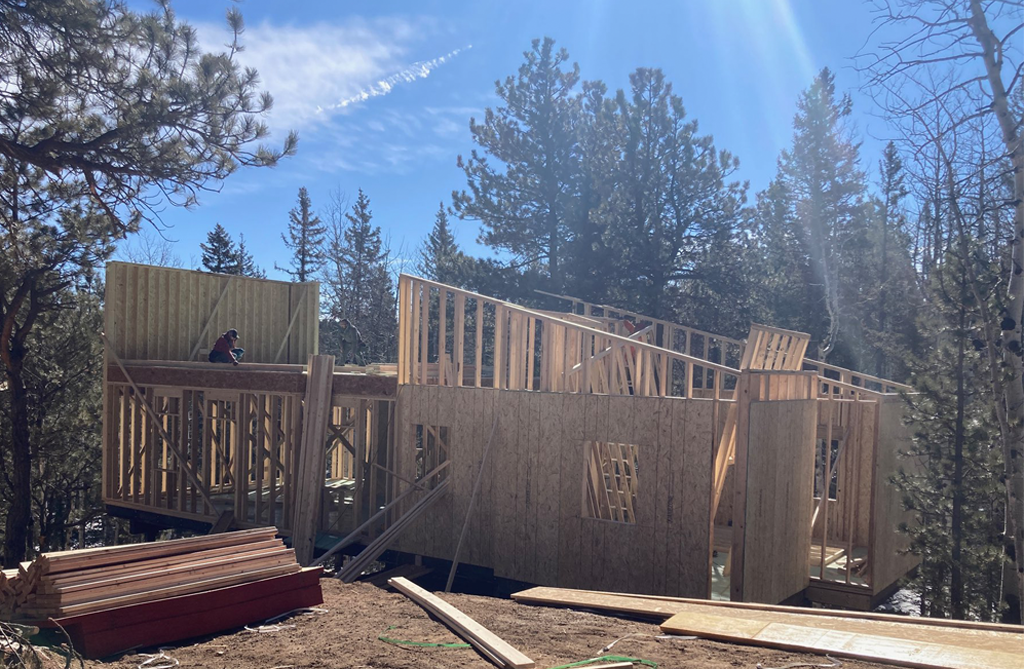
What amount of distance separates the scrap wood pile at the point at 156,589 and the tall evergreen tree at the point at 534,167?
19.4 metres

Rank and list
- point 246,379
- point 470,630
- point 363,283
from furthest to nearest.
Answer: point 363,283, point 246,379, point 470,630

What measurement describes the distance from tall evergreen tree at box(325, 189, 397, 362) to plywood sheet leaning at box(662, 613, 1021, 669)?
32478 mm

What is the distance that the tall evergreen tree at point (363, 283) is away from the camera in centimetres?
3888

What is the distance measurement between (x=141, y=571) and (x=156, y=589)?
0.78ft

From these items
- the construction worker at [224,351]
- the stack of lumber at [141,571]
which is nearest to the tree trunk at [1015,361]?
the stack of lumber at [141,571]

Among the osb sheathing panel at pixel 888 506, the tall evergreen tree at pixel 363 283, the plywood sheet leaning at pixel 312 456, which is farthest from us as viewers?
the tall evergreen tree at pixel 363 283

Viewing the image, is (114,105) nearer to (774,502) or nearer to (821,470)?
(774,502)

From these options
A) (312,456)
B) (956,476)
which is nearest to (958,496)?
(956,476)

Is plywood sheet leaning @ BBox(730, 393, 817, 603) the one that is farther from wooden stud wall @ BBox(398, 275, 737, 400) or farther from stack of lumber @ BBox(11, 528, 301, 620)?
stack of lumber @ BBox(11, 528, 301, 620)

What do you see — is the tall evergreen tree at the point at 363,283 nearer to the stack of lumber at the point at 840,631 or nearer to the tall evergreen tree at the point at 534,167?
the tall evergreen tree at the point at 534,167

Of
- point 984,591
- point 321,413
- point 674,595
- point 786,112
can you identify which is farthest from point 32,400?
point 786,112

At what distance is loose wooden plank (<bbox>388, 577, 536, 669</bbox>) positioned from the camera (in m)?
5.47

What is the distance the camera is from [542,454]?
422 inches

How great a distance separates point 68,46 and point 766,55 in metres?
16.8
